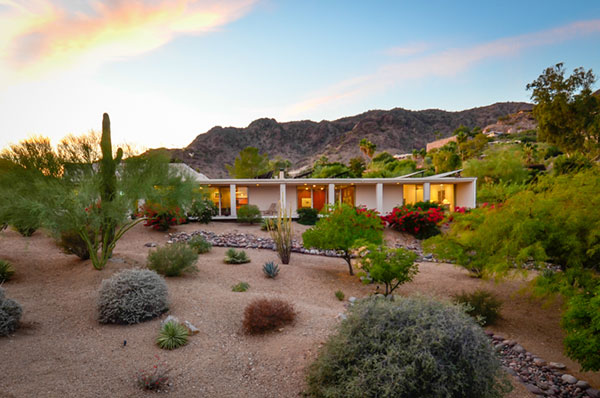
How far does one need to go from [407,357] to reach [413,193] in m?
25.0

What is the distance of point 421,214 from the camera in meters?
18.2

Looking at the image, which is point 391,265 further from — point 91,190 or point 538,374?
point 91,190

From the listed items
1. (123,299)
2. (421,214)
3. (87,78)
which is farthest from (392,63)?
(123,299)

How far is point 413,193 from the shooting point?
26.5 metres

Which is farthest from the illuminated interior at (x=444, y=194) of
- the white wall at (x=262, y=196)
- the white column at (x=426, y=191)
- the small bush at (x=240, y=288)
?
the small bush at (x=240, y=288)

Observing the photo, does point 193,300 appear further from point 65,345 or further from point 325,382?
point 325,382

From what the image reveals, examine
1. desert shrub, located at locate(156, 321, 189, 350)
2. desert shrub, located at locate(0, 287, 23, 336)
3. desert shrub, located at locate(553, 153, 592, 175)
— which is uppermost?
desert shrub, located at locate(553, 153, 592, 175)

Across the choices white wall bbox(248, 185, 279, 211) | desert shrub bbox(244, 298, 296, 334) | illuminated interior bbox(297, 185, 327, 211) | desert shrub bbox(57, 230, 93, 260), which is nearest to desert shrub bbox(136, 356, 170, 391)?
desert shrub bbox(244, 298, 296, 334)

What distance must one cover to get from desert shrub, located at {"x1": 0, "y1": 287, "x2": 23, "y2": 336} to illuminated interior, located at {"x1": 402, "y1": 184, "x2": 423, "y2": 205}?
25.1 m

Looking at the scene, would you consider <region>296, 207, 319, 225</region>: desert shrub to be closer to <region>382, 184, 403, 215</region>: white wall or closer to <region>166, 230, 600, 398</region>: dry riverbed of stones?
<region>382, 184, 403, 215</region>: white wall

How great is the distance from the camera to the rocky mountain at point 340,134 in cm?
9206

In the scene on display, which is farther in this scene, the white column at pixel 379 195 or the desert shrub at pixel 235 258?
the white column at pixel 379 195

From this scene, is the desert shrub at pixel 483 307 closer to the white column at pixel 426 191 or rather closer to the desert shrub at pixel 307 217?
the desert shrub at pixel 307 217

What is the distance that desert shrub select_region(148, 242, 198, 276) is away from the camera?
8.70 meters
